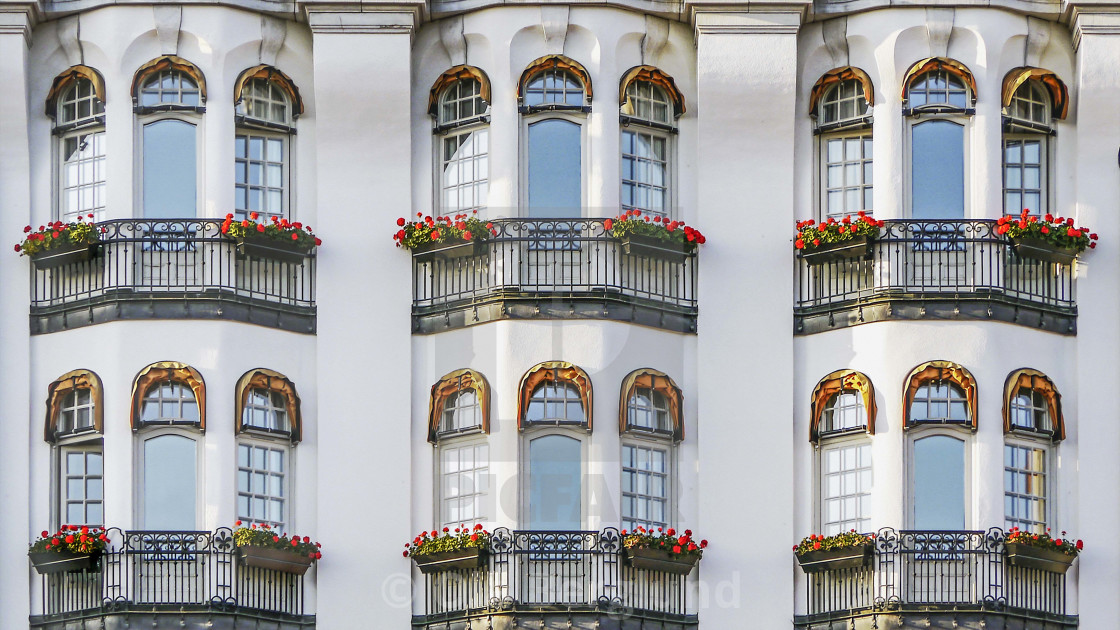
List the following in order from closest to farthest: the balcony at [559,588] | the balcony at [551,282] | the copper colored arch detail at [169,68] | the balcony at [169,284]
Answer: the balcony at [559,588]
the balcony at [169,284]
the balcony at [551,282]
the copper colored arch detail at [169,68]

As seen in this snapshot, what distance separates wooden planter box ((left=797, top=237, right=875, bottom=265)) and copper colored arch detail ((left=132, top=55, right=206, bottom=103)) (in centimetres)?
783

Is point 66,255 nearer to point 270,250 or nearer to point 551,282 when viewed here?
point 270,250

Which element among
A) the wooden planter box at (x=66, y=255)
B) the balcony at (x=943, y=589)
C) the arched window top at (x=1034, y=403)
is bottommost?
the balcony at (x=943, y=589)

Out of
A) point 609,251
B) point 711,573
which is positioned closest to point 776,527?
point 711,573

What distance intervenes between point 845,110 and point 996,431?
4.68 meters

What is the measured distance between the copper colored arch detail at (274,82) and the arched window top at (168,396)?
12.1 ft

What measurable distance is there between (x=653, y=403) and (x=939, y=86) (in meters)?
5.48

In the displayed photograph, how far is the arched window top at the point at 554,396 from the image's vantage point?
36.7 metres

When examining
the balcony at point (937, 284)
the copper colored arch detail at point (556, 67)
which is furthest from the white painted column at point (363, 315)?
the balcony at point (937, 284)

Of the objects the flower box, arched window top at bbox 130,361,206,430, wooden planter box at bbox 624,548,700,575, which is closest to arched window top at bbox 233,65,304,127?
arched window top at bbox 130,361,206,430

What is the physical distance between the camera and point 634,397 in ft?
121

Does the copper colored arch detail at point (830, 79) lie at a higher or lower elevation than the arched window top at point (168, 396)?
higher

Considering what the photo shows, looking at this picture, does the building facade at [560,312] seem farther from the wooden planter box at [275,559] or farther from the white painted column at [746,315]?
the wooden planter box at [275,559]

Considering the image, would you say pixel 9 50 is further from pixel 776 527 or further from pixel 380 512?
pixel 776 527
